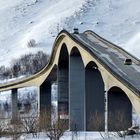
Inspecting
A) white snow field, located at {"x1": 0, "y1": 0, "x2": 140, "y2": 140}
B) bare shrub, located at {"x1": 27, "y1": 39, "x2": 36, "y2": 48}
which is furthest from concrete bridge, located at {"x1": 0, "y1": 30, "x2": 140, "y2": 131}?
bare shrub, located at {"x1": 27, "y1": 39, "x2": 36, "y2": 48}

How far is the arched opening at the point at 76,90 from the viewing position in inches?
2477

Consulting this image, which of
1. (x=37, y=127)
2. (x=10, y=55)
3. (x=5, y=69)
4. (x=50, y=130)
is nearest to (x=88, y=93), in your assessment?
(x=37, y=127)

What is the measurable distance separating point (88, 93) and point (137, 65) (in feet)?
26.3

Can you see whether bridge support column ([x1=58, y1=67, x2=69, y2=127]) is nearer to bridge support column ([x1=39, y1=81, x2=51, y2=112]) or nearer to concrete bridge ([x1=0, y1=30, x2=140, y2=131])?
concrete bridge ([x1=0, y1=30, x2=140, y2=131])

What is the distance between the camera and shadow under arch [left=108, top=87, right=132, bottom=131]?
4949 centimetres

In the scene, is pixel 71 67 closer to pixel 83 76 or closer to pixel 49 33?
pixel 83 76

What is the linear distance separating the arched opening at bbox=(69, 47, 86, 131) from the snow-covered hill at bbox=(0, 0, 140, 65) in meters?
81.6

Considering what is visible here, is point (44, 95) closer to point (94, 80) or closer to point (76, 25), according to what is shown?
point (94, 80)

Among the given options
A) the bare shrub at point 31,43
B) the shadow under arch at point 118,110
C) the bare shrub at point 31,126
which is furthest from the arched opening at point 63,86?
the bare shrub at point 31,43

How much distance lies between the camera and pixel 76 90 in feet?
209

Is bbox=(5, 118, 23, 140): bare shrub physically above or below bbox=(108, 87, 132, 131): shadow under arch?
below

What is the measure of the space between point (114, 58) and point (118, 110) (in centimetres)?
476

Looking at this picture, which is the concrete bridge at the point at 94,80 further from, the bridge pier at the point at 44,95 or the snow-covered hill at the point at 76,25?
the snow-covered hill at the point at 76,25

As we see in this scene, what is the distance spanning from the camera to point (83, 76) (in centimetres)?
6288
